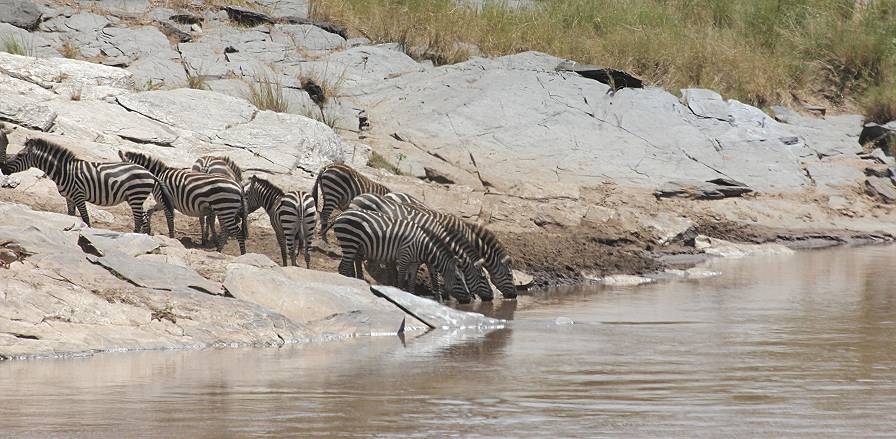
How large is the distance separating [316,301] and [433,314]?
1192 mm

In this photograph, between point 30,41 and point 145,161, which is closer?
point 145,161

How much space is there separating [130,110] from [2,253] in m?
8.50

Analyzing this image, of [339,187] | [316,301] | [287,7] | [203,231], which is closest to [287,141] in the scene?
[339,187]

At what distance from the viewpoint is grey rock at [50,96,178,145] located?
18094mm

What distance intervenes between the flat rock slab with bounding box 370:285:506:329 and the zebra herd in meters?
1.93

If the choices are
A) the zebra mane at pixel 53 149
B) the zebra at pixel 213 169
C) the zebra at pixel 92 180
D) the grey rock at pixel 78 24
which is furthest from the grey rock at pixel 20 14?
the zebra at pixel 92 180

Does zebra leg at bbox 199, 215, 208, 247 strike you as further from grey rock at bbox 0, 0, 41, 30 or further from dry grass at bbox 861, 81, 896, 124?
dry grass at bbox 861, 81, 896, 124

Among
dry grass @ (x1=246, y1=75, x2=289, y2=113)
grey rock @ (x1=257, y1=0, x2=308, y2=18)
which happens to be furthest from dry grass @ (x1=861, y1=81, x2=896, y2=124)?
dry grass @ (x1=246, y1=75, x2=289, y2=113)

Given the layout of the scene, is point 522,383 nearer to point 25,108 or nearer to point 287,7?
point 25,108

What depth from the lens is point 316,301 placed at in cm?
1161

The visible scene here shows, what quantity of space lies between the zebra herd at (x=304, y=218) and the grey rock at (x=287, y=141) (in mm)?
2693

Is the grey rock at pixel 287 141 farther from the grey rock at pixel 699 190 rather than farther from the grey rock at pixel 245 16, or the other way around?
the grey rock at pixel 245 16

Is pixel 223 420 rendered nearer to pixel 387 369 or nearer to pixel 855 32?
pixel 387 369

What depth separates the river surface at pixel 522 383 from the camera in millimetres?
7492
